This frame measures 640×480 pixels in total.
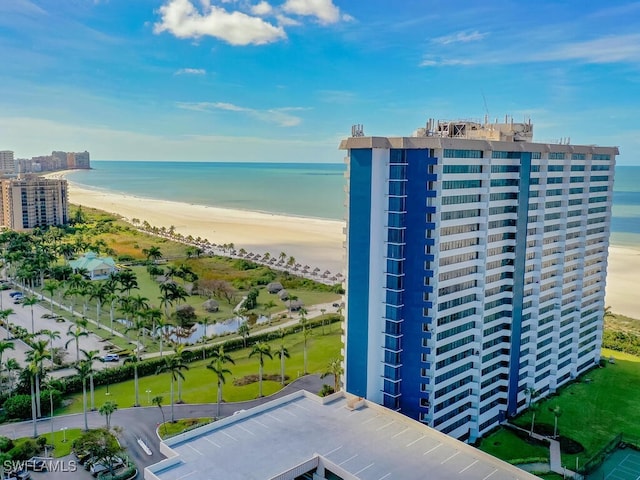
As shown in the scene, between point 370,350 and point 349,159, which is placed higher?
point 349,159

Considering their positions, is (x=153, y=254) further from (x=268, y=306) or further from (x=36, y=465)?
(x=36, y=465)

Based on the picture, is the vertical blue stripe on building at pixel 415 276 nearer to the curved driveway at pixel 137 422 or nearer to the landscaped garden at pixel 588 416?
the landscaped garden at pixel 588 416

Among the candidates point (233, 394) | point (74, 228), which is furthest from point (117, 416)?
point (74, 228)

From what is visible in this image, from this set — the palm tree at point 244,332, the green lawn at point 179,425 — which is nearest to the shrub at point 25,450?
the green lawn at point 179,425

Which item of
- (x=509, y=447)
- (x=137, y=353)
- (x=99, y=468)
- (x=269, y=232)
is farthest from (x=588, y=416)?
(x=269, y=232)

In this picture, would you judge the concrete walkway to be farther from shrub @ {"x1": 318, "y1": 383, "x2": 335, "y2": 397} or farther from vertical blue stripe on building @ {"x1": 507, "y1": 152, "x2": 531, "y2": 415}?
shrub @ {"x1": 318, "y1": 383, "x2": 335, "y2": 397}

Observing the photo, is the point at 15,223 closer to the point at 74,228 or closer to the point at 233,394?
the point at 74,228
